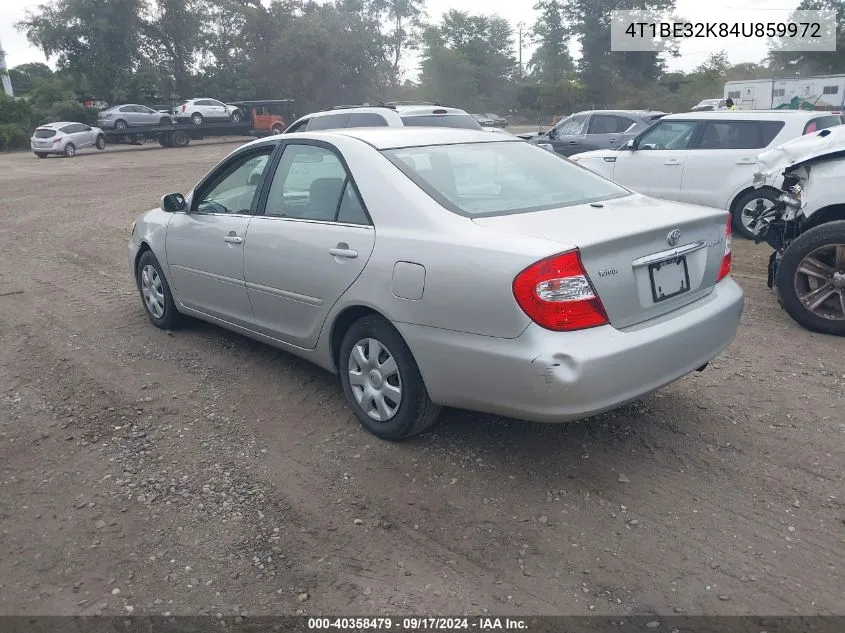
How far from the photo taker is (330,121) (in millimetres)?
12156

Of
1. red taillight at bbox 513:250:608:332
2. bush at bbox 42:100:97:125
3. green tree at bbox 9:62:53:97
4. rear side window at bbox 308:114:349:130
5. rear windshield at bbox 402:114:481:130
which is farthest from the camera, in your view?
green tree at bbox 9:62:53:97

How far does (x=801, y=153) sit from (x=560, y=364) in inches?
160

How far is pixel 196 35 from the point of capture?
4944 cm

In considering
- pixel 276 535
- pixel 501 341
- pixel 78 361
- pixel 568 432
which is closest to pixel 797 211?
pixel 568 432

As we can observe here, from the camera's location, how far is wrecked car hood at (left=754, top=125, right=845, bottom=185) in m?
5.67

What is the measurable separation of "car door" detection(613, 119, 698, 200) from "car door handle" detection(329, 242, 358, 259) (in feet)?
23.4

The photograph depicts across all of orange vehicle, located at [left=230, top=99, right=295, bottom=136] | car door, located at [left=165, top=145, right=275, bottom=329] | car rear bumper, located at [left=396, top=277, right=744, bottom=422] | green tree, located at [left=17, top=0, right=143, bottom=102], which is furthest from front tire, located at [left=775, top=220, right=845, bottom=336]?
green tree, located at [left=17, top=0, right=143, bottom=102]

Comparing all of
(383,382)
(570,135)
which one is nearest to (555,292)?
(383,382)

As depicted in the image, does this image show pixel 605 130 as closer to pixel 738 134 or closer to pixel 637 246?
pixel 738 134

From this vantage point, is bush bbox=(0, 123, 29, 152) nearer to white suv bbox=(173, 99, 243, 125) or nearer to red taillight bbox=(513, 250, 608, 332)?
white suv bbox=(173, 99, 243, 125)

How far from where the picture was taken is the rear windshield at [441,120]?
38.2 feet

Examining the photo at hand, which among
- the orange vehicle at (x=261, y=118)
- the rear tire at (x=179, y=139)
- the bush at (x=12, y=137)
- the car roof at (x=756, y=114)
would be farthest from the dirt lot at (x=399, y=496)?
the bush at (x=12, y=137)

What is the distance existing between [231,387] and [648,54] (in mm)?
70745

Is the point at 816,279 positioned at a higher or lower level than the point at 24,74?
lower
